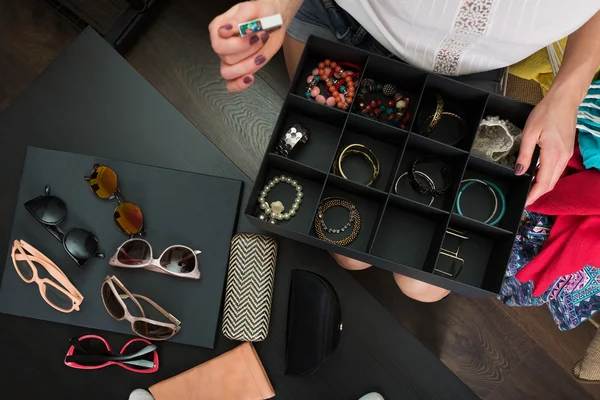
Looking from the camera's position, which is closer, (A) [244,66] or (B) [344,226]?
(A) [244,66]

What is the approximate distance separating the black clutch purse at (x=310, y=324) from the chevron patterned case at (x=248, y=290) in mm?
52

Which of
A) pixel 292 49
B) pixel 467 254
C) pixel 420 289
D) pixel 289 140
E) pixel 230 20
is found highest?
pixel 292 49

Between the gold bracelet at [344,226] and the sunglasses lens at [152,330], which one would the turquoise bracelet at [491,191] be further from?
the sunglasses lens at [152,330]

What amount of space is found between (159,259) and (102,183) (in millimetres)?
188

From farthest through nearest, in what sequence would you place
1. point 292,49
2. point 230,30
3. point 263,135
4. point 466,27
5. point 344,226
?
point 263,135 → point 292,49 → point 344,226 → point 466,27 → point 230,30

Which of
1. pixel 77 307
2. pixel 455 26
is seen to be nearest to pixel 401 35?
pixel 455 26

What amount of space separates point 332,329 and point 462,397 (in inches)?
11.2

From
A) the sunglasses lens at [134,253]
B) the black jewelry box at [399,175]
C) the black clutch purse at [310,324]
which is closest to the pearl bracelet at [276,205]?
the black jewelry box at [399,175]

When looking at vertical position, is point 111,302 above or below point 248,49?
below

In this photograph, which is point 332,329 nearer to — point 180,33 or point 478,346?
point 478,346

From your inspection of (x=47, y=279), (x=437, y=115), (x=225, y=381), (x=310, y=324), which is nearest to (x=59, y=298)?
(x=47, y=279)

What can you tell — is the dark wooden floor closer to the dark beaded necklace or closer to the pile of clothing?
the pile of clothing

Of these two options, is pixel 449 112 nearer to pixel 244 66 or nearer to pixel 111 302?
pixel 244 66

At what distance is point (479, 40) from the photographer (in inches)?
34.1
